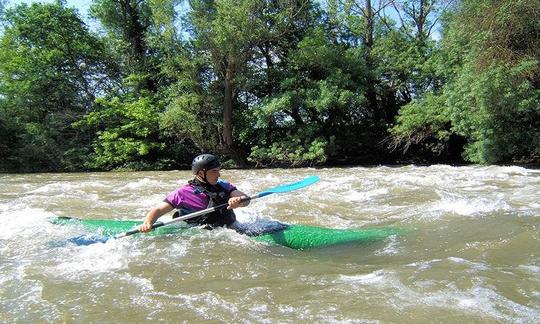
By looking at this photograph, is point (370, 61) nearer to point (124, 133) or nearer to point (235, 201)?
point (124, 133)

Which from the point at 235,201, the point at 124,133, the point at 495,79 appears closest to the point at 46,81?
the point at 124,133

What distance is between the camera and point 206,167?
4.44 meters

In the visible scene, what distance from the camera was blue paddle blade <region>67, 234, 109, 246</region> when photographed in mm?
4445

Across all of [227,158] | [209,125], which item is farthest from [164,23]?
[227,158]

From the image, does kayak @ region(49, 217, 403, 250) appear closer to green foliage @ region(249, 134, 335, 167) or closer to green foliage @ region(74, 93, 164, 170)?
green foliage @ region(249, 134, 335, 167)

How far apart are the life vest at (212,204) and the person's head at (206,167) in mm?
106

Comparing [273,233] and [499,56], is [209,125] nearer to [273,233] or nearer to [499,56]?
[499,56]

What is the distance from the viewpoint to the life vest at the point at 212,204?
4.60m

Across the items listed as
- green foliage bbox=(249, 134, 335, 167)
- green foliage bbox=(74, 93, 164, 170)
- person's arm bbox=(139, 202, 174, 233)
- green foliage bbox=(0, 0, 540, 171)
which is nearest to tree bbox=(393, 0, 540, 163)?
green foliage bbox=(0, 0, 540, 171)

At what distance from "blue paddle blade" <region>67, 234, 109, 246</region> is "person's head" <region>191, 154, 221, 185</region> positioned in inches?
44.2

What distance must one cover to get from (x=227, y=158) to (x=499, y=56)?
10.2m

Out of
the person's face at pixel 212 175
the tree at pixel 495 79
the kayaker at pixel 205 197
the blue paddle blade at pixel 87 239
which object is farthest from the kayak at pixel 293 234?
the tree at pixel 495 79

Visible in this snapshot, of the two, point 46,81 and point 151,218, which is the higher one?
point 46,81

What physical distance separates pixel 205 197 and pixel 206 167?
1.14 feet
